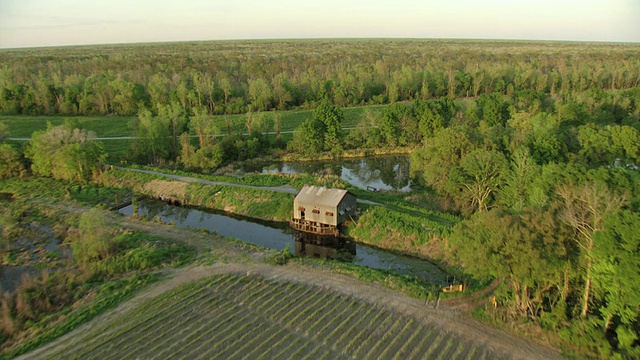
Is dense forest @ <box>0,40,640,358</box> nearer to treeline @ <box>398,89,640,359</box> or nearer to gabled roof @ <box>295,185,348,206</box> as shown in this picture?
treeline @ <box>398,89,640,359</box>

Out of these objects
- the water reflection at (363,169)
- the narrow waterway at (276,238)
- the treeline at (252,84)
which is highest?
the treeline at (252,84)

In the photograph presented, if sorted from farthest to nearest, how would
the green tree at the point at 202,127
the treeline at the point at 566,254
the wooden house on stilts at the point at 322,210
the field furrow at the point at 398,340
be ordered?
the green tree at the point at 202,127
the wooden house on stilts at the point at 322,210
the field furrow at the point at 398,340
the treeline at the point at 566,254

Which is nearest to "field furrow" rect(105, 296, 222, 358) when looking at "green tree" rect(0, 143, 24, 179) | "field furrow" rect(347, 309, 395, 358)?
"field furrow" rect(347, 309, 395, 358)

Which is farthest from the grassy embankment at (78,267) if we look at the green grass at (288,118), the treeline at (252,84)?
the treeline at (252,84)

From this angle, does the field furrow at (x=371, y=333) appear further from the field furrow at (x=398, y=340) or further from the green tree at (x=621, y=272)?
the green tree at (x=621, y=272)

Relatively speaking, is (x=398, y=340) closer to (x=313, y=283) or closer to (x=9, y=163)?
(x=313, y=283)

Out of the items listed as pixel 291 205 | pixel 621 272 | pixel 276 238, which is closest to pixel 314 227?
pixel 276 238

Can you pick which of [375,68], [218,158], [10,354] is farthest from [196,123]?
[375,68]
